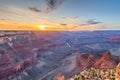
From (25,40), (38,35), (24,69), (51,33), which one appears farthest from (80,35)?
(24,69)

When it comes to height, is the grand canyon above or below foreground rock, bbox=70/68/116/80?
below

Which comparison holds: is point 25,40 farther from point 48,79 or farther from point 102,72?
point 102,72

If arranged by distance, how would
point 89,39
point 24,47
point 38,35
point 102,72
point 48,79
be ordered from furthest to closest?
point 89,39 < point 38,35 < point 24,47 < point 48,79 < point 102,72

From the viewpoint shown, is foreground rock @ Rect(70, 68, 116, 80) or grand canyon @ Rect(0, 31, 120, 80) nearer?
foreground rock @ Rect(70, 68, 116, 80)

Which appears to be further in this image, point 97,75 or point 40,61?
point 40,61

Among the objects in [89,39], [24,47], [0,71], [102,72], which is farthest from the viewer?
[89,39]

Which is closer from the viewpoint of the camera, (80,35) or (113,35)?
(113,35)

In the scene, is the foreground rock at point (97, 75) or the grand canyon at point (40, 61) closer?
the foreground rock at point (97, 75)

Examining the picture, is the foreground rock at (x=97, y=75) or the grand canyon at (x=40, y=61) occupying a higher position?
the foreground rock at (x=97, y=75)

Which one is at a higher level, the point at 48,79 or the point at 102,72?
the point at 102,72

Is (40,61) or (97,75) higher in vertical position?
(97,75)
